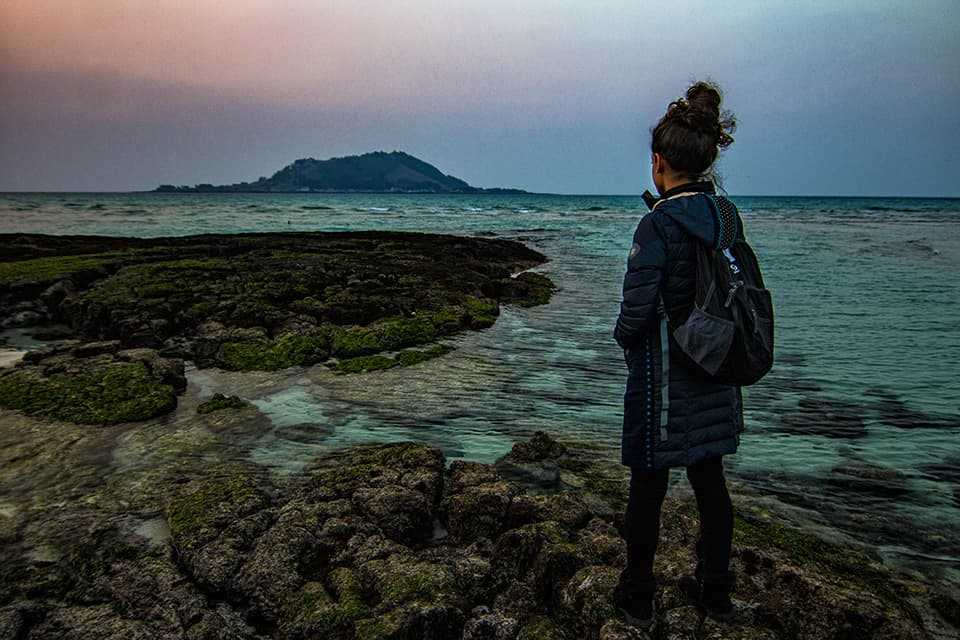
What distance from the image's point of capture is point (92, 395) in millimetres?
8242

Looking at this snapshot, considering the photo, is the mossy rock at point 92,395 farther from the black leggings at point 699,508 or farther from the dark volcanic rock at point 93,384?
the black leggings at point 699,508

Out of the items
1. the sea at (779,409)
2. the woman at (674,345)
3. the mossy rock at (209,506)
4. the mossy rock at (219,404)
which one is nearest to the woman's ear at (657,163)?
the woman at (674,345)

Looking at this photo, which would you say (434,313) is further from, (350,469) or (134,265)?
(134,265)

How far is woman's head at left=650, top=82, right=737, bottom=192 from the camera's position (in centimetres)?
310

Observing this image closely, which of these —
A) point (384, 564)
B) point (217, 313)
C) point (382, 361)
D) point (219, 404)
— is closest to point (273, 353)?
point (382, 361)

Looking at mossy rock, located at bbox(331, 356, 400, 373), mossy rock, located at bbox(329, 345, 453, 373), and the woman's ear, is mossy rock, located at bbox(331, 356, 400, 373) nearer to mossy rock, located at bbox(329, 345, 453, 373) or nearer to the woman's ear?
mossy rock, located at bbox(329, 345, 453, 373)

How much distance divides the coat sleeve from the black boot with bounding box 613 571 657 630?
1.49m

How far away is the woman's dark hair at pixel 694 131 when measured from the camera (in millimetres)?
3102

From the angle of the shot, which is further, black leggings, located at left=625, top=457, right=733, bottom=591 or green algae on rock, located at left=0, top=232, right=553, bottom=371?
green algae on rock, located at left=0, top=232, right=553, bottom=371

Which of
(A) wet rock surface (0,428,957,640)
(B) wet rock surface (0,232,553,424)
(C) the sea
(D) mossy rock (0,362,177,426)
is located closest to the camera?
(A) wet rock surface (0,428,957,640)

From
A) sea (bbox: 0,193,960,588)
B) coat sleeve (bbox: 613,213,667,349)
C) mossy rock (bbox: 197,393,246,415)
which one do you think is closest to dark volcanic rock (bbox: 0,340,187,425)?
mossy rock (bbox: 197,393,246,415)

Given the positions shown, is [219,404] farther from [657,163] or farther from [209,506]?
[657,163]

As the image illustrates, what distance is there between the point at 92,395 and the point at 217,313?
456 centimetres

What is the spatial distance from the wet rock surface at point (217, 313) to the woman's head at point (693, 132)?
7.54m
